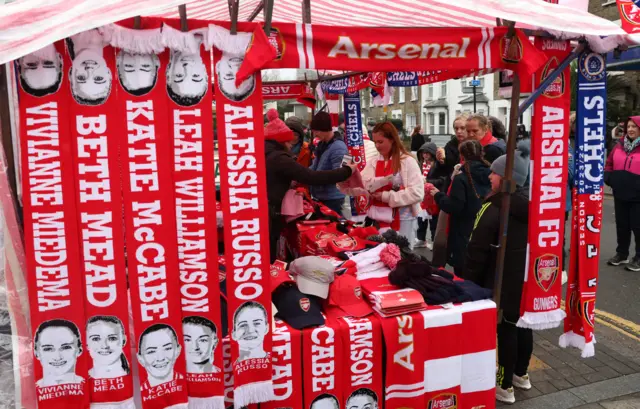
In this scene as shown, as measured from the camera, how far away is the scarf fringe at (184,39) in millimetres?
2383

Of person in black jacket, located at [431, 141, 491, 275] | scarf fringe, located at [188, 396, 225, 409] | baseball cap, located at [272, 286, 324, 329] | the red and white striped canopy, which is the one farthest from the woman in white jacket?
scarf fringe, located at [188, 396, 225, 409]

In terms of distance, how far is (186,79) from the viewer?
8.08ft

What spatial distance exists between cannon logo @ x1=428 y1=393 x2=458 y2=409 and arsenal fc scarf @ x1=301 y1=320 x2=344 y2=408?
55 cm

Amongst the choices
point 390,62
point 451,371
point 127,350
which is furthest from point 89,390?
point 390,62

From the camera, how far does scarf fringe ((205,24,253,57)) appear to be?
8.07ft

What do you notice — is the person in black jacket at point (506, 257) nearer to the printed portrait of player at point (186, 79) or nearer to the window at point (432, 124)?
the printed portrait of player at point (186, 79)

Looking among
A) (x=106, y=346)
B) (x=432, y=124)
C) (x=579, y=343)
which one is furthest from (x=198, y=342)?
(x=432, y=124)

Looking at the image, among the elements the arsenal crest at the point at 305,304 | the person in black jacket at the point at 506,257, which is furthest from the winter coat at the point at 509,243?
the arsenal crest at the point at 305,304

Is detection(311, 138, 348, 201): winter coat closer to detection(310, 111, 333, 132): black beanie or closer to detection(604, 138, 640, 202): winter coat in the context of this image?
detection(310, 111, 333, 132): black beanie

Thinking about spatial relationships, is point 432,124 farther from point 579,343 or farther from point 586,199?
point 579,343

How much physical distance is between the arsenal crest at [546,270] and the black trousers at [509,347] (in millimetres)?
325

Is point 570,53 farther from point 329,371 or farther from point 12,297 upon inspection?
point 12,297

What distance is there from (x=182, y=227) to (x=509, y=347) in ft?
7.64

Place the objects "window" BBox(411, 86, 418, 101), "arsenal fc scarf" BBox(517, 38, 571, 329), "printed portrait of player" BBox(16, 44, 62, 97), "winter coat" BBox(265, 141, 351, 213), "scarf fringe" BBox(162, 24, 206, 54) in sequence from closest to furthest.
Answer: "printed portrait of player" BBox(16, 44, 62, 97) < "scarf fringe" BBox(162, 24, 206, 54) < "arsenal fc scarf" BBox(517, 38, 571, 329) < "winter coat" BBox(265, 141, 351, 213) < "window" BBox(411, 86, 418, 101)
